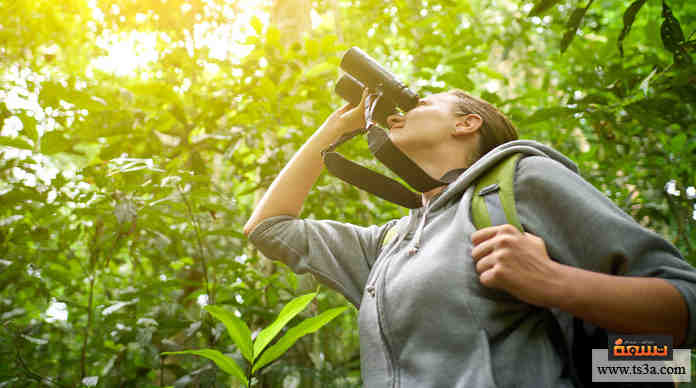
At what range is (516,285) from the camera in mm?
896

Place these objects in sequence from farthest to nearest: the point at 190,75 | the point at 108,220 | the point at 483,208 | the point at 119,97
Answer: the point at 190,75 < the point at 119,97 < the point at 108,220 < the point at 483,208

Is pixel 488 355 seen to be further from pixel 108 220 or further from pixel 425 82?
pixel 425 82

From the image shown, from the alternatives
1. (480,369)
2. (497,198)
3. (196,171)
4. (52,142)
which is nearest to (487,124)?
(497,198)

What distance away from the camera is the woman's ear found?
1.44m

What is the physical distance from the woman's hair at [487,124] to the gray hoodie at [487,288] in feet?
0.99

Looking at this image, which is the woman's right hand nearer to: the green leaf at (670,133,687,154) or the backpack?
the backpack

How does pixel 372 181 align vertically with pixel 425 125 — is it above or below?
below

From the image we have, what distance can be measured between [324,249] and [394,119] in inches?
19.9

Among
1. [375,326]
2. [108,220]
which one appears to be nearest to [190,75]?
[108,220]

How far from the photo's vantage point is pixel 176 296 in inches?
96.2

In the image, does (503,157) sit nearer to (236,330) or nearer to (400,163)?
(400,163)

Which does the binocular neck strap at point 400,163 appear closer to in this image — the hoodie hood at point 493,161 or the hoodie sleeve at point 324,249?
the hoodie hood at point 493,161

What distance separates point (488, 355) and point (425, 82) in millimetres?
1986

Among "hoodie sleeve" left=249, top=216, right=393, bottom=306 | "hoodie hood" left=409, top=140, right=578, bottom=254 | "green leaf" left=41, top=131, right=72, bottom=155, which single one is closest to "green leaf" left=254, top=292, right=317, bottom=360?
"hoodie hood" left=409, top=140, right=578, bottom=254
